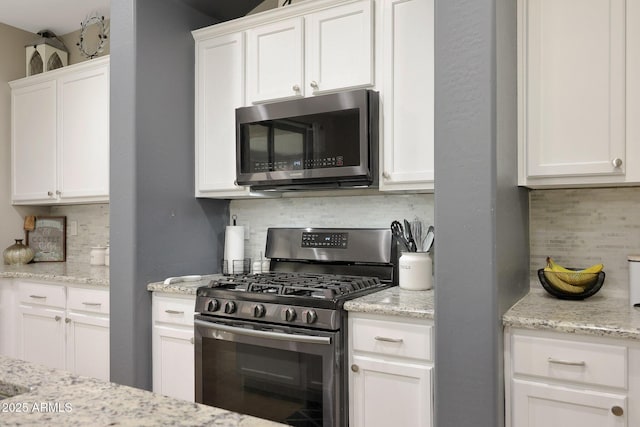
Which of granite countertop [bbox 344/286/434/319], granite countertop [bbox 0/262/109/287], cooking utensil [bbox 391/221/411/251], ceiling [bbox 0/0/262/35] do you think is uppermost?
ceiling [bbox 0/0/262/35]

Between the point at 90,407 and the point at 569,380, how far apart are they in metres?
1.50

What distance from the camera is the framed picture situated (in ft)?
12.8

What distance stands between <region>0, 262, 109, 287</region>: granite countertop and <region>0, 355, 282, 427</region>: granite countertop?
2.01m

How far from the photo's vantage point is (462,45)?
171 centimetres

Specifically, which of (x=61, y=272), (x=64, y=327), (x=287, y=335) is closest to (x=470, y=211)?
(x=287, y=335)

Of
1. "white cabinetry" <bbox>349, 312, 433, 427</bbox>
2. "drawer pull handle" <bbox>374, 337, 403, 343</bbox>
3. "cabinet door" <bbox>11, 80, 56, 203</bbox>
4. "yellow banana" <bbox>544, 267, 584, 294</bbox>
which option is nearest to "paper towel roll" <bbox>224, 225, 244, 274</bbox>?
"white cabinetry" <bbox>349, 312, 433, 427</bbox>

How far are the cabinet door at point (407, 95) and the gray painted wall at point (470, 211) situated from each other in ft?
1.44

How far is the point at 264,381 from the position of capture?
2.19 metres

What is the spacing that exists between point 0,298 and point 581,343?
3.53 metres

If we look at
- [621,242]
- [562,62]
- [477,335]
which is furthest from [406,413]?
[562,62]

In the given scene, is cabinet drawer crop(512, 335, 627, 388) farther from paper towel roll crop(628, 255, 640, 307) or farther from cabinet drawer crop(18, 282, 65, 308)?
cabinet drawer crop(18, 282, 65, 308)

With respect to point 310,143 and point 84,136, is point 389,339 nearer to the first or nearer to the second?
point 310,143

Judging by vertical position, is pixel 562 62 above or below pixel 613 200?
above

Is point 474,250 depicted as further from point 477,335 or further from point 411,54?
point 411,54
